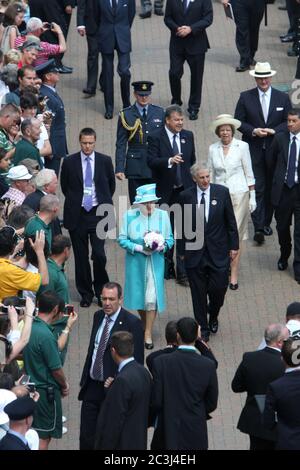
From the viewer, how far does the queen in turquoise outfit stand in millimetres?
16219

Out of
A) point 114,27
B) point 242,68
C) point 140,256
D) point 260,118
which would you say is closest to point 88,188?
point 140,256

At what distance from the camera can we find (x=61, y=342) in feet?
46.1

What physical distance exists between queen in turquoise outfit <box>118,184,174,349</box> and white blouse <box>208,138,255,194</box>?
1.48m

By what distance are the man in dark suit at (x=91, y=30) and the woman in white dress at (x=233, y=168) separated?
16.8 ft

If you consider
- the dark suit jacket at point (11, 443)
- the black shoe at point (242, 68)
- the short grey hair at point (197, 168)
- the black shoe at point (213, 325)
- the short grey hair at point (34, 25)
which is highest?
the dark suit jacket at point (11, 443)

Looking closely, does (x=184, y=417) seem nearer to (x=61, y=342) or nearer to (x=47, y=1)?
(x=61, y=342)

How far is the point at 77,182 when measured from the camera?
17.1 meters

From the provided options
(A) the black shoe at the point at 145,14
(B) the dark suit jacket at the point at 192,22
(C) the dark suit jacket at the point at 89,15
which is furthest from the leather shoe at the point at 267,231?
(A) the black shoe at the point at 145,14

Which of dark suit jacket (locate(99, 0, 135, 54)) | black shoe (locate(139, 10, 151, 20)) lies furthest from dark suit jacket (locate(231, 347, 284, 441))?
black shoe (locate(139, 10, 151, 20))

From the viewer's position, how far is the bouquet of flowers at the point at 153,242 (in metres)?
16.1

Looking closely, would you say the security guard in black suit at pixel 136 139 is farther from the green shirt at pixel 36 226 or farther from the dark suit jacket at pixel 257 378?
the dark suit jacket at pixel 257 378

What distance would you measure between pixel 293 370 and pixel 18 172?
15.1 ft

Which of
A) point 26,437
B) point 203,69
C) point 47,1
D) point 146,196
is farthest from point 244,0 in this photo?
point 26,437

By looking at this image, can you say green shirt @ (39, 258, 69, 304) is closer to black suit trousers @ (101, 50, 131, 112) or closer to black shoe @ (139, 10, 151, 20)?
black suit trousers @ (101, 50, 131, 112)
